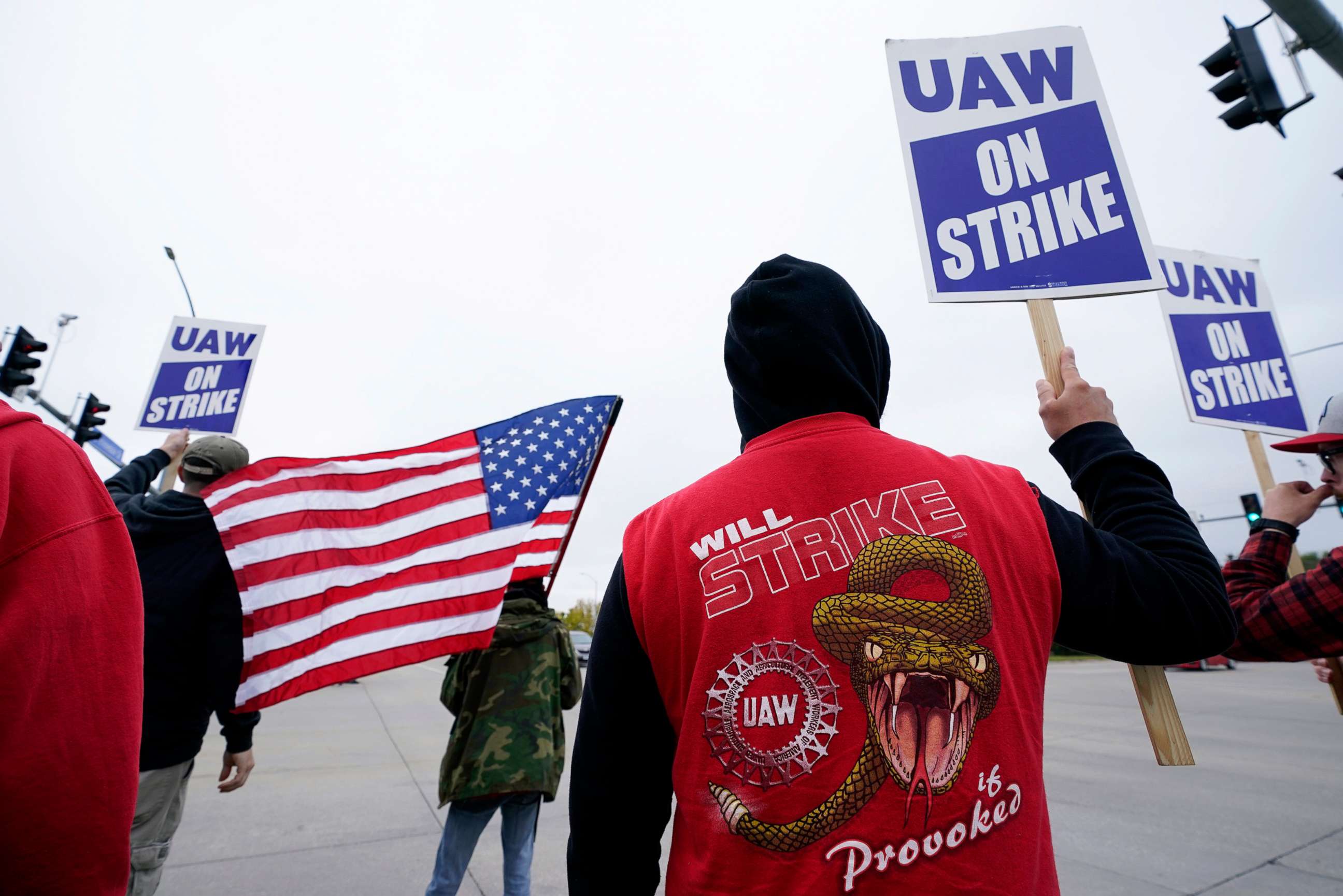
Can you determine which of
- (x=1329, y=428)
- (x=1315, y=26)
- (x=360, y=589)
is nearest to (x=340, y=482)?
(x=360, y=589)

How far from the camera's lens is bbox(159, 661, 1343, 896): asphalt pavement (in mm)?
4148

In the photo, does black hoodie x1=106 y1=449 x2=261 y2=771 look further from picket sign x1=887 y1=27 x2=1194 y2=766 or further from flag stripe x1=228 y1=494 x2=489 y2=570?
picket sign x1=887 y1=27 x2=1194 y2=766

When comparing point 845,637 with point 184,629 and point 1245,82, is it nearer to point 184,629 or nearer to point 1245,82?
point 184,629

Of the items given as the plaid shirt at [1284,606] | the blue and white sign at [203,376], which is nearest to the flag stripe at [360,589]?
the blue and white sign at [203,376]

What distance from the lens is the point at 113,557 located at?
4.27ft

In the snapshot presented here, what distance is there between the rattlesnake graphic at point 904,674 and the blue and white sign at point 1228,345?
3.31 metres

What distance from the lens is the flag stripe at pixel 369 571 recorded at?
3.09 meters

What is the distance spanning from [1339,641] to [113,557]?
303 cm

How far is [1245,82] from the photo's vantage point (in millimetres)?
5547

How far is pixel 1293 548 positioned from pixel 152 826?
169 inches

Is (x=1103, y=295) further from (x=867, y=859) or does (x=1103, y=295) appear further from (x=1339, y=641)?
(x=867, y=859)

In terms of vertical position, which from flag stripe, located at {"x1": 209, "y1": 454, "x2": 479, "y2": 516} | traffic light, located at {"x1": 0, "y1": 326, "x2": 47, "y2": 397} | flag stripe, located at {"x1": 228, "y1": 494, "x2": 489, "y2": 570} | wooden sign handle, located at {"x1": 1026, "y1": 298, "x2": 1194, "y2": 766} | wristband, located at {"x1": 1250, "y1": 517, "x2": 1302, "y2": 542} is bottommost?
wooden sign handle, located at {"x1": 1026, "y1": 298, "x2": 1194, "y2": 766}

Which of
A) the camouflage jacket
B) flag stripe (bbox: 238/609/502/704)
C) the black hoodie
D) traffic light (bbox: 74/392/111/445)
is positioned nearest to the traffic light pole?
the camouflage jacket

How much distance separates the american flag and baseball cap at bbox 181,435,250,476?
0.49 feet
